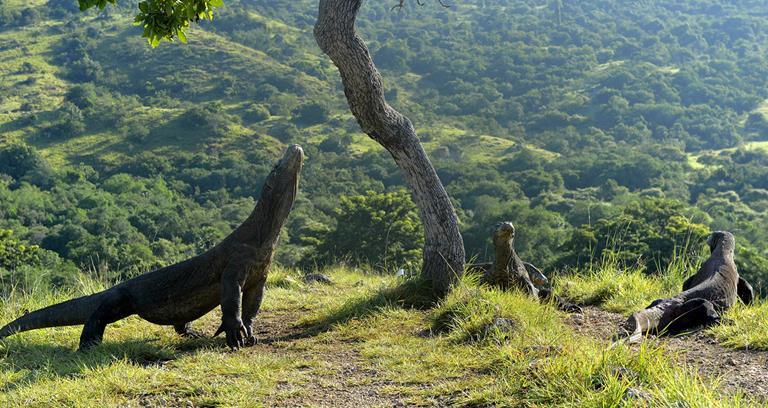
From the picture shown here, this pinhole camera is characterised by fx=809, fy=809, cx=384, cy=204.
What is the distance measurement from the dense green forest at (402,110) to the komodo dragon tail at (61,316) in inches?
800

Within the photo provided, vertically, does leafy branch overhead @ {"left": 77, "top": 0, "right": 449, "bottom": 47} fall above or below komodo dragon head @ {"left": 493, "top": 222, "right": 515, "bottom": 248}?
above

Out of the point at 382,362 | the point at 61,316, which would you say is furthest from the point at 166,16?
the point at 382,362

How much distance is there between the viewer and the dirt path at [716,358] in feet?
15.2

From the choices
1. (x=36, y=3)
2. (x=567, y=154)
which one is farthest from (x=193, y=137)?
(x=36, y=3)

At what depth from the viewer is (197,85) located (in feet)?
335

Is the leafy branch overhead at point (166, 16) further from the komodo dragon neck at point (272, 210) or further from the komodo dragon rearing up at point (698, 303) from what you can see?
the komodo dragon rearing up at point (698, 303)

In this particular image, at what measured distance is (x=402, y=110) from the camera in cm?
9950

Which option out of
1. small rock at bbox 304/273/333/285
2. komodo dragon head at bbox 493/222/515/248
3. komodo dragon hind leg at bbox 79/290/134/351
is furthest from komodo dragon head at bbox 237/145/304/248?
small rock at bbox 304/273/333/285

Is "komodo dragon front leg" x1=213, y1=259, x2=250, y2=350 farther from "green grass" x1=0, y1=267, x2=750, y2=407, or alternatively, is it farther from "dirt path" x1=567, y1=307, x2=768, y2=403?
"dirt path" x1=567, y1=307, x2=768, y2=403

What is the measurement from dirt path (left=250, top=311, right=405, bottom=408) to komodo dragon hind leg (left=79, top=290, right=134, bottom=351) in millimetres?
1123

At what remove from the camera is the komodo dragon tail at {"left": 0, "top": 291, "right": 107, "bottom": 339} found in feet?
21.3

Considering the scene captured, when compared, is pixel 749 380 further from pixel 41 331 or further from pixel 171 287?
pixel 41 331

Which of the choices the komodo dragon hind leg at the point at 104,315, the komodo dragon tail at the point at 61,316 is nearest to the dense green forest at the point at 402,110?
the komodo dragon hind leg at the point at 104,315

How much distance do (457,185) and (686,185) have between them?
20821mm
